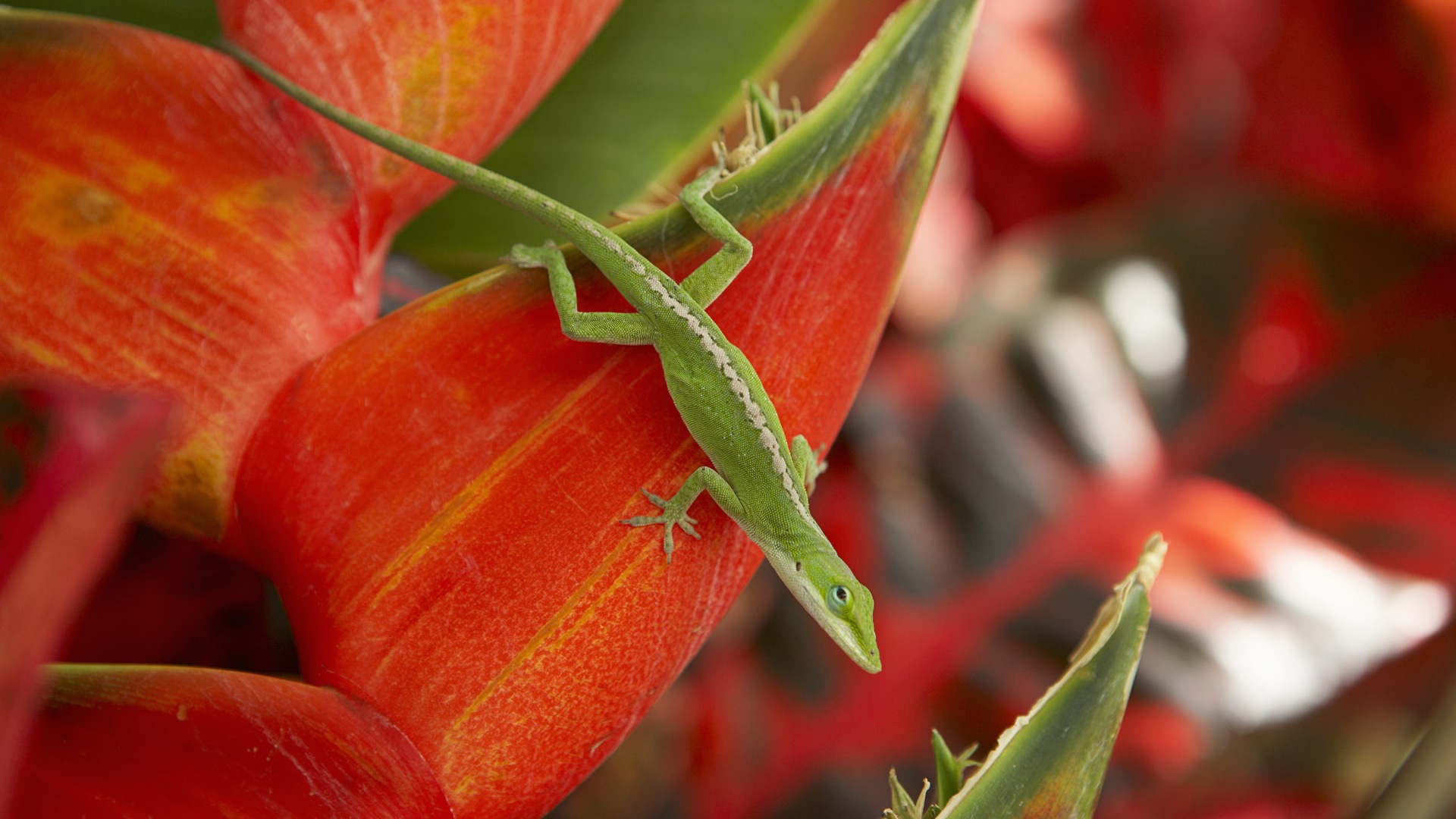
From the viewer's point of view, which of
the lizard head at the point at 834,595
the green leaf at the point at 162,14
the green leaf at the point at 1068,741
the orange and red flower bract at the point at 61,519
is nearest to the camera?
the orange and red flower bract at the point at 61,519

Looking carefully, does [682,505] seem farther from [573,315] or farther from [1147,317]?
[1147,317]

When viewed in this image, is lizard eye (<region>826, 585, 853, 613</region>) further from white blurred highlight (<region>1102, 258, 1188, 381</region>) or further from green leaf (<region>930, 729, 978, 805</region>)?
white blurred highlight (<region>1102, 258, 1188, 381</region>)

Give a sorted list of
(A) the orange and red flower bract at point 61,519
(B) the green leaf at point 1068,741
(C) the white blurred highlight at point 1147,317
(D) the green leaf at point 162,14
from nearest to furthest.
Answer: (A) the orange and red flower bract at point 61,519 → (B) the green leaf at point 1068,741 → (D) the green leaf at point 162,14 → (C) the white blurred highlight at point 1147,317

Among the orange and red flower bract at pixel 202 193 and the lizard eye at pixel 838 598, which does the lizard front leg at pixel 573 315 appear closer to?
the orange and red flower bract at pixel 202 193

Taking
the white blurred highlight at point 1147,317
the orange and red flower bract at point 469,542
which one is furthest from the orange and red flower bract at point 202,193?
the white blurred highlight at point 1147,317

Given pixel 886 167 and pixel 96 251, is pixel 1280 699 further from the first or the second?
pixel 96 251

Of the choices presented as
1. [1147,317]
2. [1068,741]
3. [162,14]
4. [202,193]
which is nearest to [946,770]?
[1068,741]

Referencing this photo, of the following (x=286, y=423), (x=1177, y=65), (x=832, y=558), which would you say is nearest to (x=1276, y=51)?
(x=1177, y=65)
